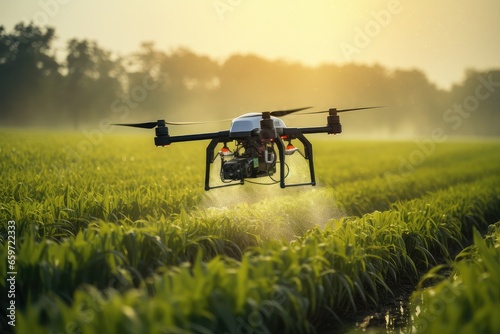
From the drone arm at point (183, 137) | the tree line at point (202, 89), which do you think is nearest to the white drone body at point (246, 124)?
the drone arm at point (183, 137)

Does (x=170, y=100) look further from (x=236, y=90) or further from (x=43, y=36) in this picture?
(x=43, y=36)

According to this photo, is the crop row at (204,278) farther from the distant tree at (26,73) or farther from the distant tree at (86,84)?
the distant tree at (86,84)

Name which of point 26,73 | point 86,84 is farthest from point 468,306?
point 86,84

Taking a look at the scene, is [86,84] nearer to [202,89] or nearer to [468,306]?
[202,89]

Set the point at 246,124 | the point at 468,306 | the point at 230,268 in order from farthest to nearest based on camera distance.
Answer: the point at 246,124, the point at 230,268, the point at 468,306

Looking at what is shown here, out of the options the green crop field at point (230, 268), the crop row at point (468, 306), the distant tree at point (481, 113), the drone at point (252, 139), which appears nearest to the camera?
the crop row at point (468, 306)

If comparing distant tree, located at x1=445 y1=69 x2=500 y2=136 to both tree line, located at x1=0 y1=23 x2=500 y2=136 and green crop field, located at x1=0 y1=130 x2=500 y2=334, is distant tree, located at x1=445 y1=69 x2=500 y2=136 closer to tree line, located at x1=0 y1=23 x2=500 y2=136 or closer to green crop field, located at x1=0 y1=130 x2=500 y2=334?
tree line, located at x1=0 y1=23 x2=500 y2=136

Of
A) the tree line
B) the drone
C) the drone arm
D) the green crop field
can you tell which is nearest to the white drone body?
the drone

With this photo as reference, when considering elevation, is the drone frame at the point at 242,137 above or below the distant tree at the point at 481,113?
below

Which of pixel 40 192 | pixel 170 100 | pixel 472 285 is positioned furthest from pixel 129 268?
pixel 170 100
